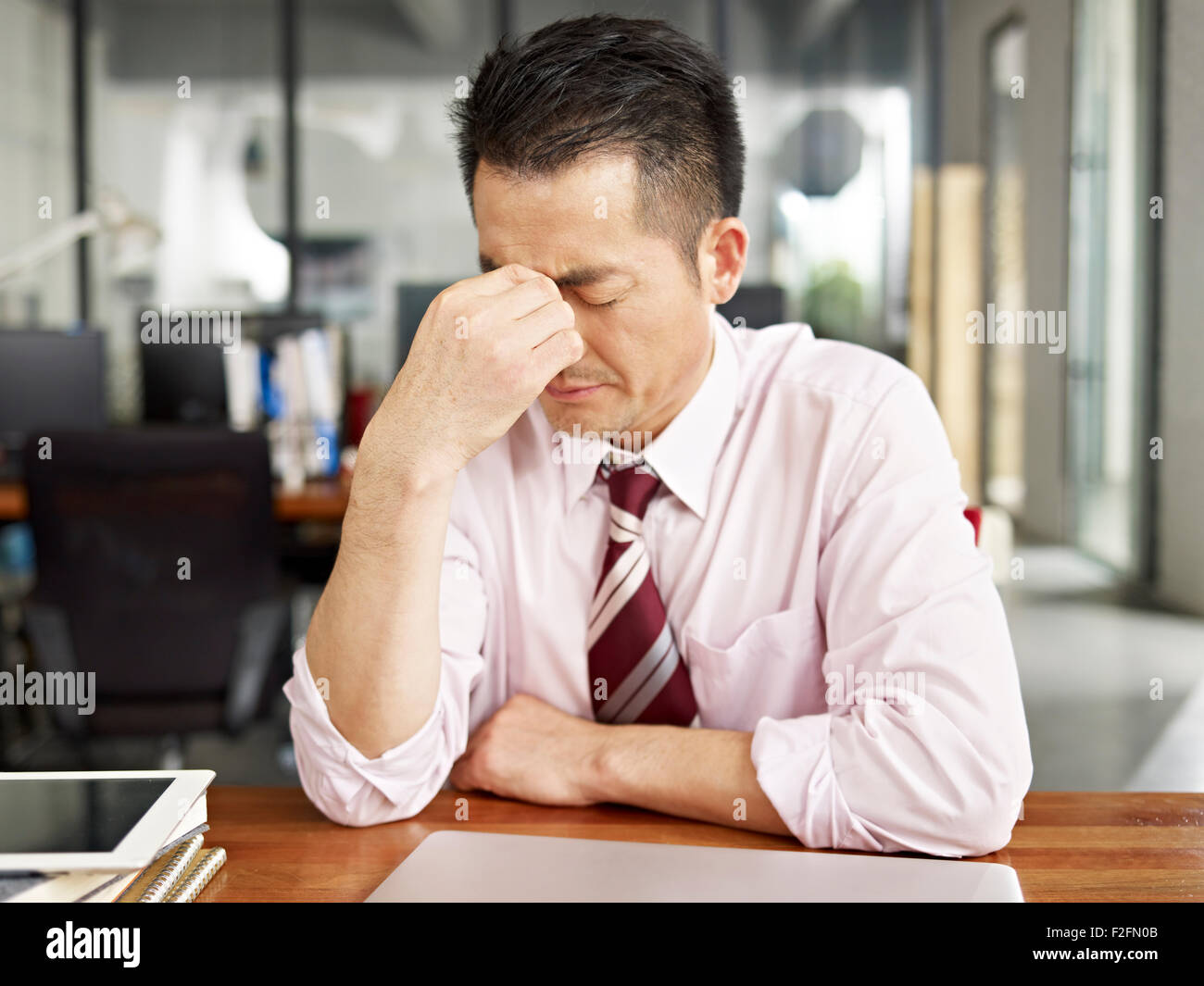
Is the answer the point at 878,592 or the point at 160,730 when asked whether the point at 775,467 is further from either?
the point at 160,730

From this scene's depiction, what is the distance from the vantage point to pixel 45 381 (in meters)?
3.52

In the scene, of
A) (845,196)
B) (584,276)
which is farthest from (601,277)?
(845,196)

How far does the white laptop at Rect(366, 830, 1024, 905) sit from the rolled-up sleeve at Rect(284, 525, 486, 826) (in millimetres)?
125

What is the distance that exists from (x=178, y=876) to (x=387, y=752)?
24cm

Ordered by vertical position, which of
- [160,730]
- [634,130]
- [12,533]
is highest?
[634,130]

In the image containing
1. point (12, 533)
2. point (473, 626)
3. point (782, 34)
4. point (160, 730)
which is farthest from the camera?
point (782, 34)

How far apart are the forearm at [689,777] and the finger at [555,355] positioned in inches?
13.9

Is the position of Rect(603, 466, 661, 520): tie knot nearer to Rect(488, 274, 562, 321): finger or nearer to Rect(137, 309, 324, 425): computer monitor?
Rect(488, 274, 562, 321): finger

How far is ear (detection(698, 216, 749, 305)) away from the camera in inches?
48.2

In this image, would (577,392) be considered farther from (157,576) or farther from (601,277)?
(157,576)

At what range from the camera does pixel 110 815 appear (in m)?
0.71

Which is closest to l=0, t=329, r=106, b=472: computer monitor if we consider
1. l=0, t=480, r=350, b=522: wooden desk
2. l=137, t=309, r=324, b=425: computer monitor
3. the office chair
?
l=137, t=309, r=324, b=425: computer monitor
